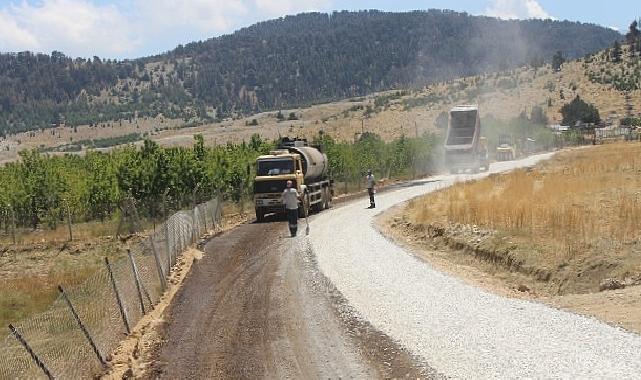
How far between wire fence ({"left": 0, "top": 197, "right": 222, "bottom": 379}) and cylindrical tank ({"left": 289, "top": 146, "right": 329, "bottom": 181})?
52.2ft

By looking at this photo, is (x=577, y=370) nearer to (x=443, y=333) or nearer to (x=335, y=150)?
(x=443, y=333)

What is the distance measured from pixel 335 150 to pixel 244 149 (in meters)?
8.64

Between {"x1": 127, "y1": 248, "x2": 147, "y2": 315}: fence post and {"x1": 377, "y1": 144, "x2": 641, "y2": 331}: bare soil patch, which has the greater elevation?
{"x1": 127, "y1": 248, "x2": 147, "y2": 315}: fence post

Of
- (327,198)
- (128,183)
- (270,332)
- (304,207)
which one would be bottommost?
(327,198)

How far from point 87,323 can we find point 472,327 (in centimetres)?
677

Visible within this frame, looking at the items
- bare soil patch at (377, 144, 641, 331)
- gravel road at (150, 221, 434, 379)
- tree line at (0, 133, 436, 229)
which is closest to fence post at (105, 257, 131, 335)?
gravel road at (150, 221, 434, 379)

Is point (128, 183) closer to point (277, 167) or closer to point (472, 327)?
point (277, 167)

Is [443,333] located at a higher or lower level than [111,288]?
lower

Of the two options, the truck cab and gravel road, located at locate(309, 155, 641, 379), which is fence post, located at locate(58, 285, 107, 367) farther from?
the truck cab

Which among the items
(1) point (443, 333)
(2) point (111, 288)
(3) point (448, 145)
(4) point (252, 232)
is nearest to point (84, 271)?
(4) point (252, 232)

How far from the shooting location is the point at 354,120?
13912 centimetres

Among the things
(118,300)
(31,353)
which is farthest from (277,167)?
(31,353)

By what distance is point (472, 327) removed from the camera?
1238 cm

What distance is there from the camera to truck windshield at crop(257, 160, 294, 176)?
32.8m
